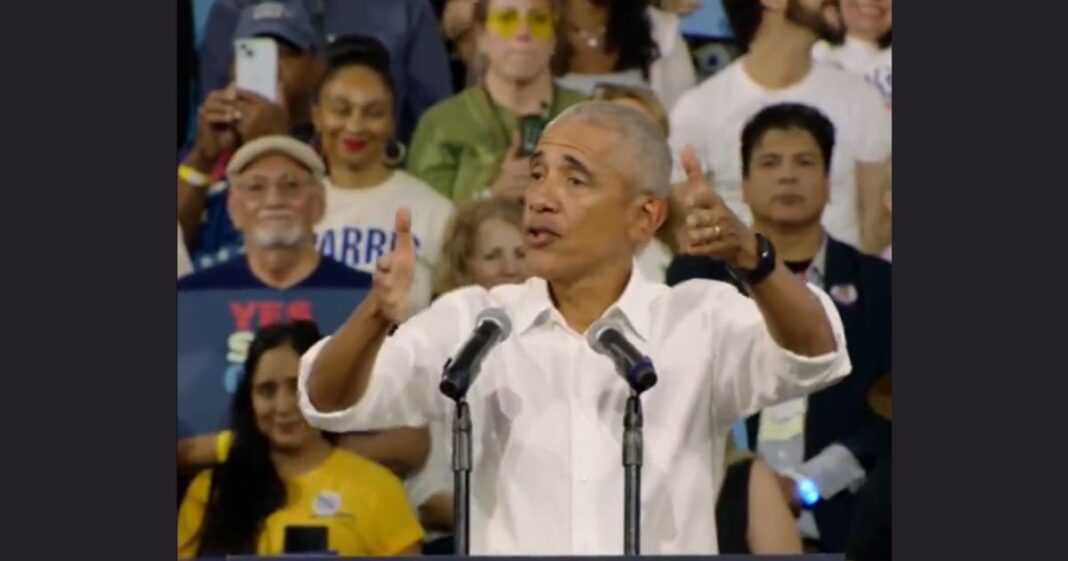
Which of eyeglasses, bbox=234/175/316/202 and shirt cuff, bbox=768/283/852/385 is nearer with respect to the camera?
shirt cuff, bbox=768/283/852/385

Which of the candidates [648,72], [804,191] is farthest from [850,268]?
[648,72]

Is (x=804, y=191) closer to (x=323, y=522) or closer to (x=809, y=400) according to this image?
(x=809, y=400)

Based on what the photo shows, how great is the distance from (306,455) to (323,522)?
194 millimetres

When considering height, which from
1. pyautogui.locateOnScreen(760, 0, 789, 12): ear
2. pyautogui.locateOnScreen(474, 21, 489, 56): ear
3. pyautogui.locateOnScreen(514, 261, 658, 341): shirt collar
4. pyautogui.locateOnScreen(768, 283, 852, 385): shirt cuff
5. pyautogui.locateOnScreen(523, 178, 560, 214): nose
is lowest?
pyautogui.locateOnScreen(768, 283, 852, 385): shirt cuff

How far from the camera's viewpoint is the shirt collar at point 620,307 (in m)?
7.48

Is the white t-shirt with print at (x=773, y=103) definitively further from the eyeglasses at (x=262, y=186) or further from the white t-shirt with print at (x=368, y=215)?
the eyeglasses at (x=262, y=186)

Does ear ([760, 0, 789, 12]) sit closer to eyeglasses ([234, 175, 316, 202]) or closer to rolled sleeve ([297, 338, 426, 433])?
eyeglasses ([234, 175, 316, 202])

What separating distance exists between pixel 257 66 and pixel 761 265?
193 centimetres

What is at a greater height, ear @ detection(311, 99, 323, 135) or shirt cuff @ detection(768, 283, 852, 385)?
ear @ detection(311, 99, 323, 135)

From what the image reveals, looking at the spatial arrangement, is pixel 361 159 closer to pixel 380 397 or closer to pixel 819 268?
pixel 380 397

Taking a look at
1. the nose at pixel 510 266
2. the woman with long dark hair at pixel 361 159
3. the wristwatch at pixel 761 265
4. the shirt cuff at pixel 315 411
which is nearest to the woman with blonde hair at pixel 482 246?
the nose at pixel 510 266

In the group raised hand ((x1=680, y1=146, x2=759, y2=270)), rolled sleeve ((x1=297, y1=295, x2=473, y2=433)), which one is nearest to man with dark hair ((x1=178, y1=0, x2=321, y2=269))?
rolled sleeve ((x1=297, y1=295, x2=473, y2=433))

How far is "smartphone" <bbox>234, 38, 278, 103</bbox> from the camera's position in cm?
809

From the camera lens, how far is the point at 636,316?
752 centimetres
